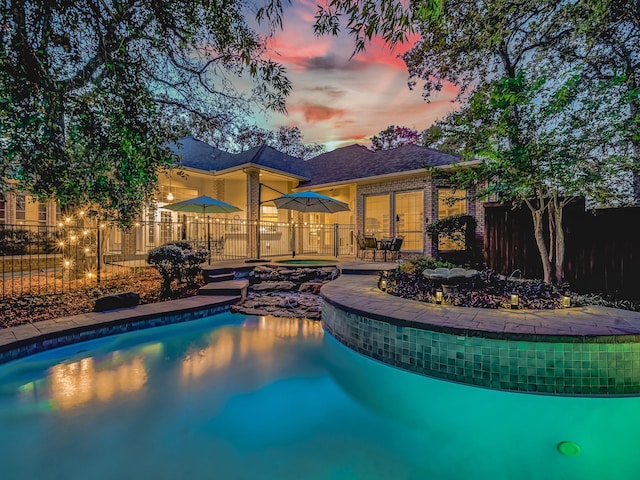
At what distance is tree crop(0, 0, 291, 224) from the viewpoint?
11.7 ft

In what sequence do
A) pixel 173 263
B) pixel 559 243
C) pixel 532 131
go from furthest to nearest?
1. pixel 173 263
2. pixel 559 243
3. pixel 532 131

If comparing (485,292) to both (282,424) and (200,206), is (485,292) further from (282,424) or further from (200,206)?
(200,206)

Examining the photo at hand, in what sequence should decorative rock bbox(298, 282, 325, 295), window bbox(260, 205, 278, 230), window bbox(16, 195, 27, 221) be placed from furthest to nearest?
window bbox(260, 205, 278, 230), window bbox(16, 195, 27, 221), decorative rock bbox(298, 282, 325, 295)

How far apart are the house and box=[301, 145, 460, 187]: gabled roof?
0.05m

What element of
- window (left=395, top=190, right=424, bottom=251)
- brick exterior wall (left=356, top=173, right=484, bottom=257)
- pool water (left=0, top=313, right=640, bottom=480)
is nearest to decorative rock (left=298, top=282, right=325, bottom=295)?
pool water (left=0, top=313, right=640, bottom=480)

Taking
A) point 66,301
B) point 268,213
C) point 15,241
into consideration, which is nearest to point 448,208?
point 268,213

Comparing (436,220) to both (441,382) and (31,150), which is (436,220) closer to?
(441,382)

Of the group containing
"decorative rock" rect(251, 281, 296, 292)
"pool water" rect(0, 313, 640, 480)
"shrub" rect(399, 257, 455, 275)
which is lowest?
"pool water" rect(0, 313, 640, 480)

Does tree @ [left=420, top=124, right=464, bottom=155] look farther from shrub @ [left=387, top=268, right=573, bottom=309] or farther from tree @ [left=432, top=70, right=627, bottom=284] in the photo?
shrub @ [left=387, top=268, right=573, bottom=309]

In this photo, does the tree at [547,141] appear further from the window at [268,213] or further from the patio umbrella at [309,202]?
the window at [268,213]

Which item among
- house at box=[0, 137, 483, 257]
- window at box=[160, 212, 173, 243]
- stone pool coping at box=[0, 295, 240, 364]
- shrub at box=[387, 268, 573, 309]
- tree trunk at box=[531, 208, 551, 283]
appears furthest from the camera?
window at box=[160, 212, 173, 243]

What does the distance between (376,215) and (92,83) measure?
33.9 ft

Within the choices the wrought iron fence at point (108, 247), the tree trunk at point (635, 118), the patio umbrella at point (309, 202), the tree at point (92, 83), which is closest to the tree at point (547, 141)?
the tree trunk at point (635, 118)

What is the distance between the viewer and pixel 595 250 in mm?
5402
